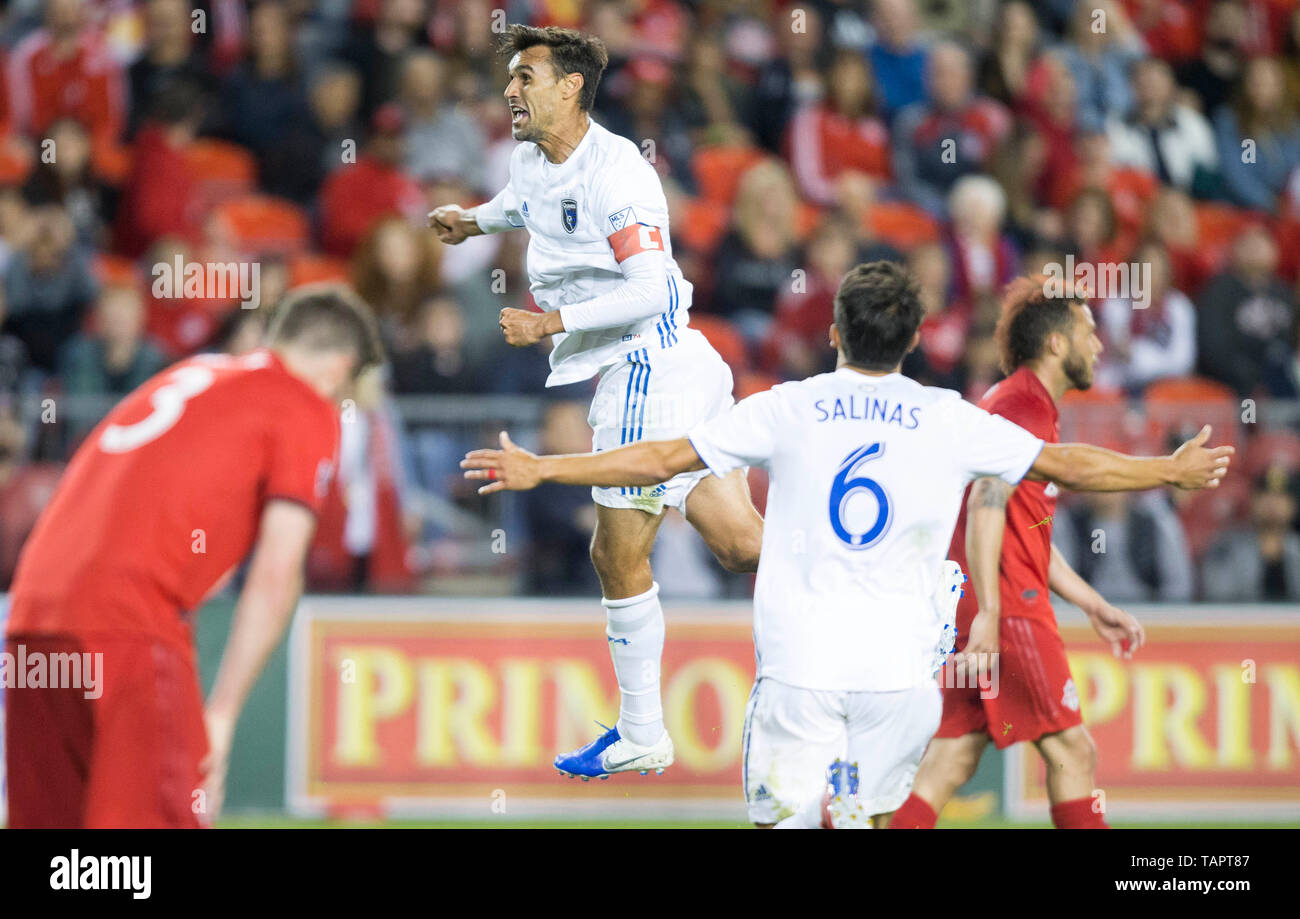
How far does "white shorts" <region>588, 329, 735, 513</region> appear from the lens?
596 centimetres

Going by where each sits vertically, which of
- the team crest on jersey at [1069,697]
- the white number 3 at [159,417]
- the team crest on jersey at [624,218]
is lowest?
the team crest on jersey at [1069,697]

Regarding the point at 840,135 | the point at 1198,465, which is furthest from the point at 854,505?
the point at 840,135

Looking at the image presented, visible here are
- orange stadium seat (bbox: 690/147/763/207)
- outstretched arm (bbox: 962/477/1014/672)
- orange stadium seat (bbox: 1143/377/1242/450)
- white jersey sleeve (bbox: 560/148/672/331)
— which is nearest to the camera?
outstretched arm (bbox: 962/477/1014/672)

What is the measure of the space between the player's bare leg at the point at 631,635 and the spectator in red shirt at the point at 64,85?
6.15m

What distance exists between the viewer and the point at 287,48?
1126 centimetres

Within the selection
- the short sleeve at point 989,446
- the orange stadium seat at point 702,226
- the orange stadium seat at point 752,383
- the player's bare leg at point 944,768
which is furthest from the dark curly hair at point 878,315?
the orange stadium seat at point 702,226

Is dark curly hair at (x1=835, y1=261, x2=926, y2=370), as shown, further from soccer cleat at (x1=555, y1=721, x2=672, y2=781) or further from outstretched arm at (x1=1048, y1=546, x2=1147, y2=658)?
soccer cleat at (x1=555, y1=721, x2=672, y2=781)

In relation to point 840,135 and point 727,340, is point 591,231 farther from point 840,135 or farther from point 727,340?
point 840,135

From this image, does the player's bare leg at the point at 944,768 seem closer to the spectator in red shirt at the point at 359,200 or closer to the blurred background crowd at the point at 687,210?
the blurred background crowd at the point at 687,210

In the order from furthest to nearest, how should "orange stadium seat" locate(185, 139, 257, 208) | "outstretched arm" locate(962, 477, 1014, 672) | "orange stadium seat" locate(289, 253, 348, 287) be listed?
"orange stadium seat" locate(185, 139, 257, 208), "orange stadium seat" locate(289, 253, 348, 287), "outstretched arm" locate(962, 477, 1014, 672)

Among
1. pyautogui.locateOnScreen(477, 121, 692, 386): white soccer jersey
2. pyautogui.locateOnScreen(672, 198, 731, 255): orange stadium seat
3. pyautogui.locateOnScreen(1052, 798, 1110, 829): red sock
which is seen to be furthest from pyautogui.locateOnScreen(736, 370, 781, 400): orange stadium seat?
pyautogui.locateOnScreen(1052, 798, 1110, 829): red sock

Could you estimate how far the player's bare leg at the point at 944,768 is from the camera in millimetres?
6195

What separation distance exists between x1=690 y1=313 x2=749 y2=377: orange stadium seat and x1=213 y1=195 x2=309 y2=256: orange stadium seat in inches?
100

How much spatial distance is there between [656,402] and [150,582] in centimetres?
214
